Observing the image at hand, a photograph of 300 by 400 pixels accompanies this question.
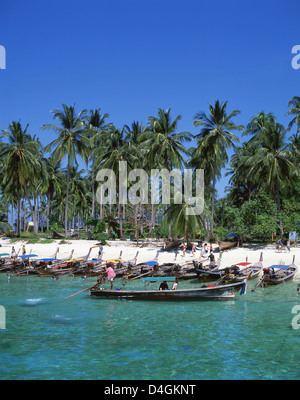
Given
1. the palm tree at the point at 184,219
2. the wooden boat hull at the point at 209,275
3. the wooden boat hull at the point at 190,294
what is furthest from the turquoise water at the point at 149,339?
the palm tree at the point at 184,219

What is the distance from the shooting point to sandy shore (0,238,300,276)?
109 feet

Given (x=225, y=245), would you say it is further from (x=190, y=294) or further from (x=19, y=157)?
(x=19, y=157)

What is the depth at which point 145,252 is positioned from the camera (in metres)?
37.9

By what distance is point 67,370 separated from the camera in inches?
433

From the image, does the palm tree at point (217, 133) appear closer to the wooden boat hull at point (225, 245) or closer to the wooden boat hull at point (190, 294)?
the wooden boat hull at point (225, 245)

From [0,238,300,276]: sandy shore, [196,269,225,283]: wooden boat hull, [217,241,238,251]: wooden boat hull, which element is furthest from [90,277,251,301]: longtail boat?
[217,241,238,251]: wooden boat hull

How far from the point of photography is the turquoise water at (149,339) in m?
10.9

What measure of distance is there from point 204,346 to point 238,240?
28.1 m

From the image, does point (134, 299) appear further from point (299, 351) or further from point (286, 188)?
point (286, 188)

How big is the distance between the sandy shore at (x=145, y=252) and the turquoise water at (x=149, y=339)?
10968 millimetres

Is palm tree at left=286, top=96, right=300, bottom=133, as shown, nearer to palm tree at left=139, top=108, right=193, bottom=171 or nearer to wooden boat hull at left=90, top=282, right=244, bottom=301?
palm tree at left=139, top=108, right=193, bottom=171

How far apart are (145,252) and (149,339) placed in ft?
78.5

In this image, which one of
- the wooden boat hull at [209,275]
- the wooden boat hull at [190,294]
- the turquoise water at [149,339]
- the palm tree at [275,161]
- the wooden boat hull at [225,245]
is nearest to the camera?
the turquoise water at [149,339]
